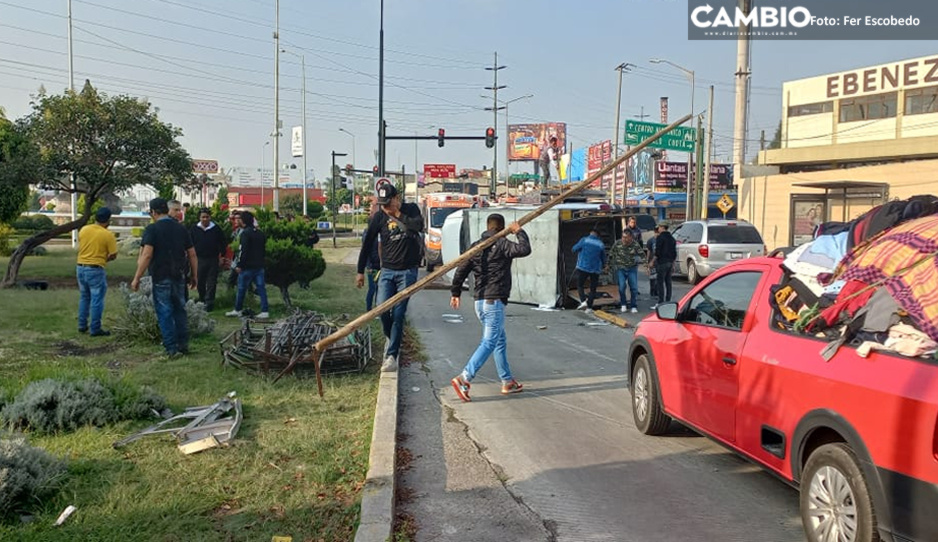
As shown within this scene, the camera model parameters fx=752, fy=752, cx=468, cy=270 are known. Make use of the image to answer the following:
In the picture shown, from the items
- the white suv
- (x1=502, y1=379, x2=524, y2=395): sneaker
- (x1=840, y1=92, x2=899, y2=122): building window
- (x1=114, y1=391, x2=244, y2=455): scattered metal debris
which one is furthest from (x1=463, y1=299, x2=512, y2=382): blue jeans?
(x1=840, y1=92, x2=899, y2=122): building window

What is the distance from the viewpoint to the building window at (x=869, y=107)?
38.9 metres

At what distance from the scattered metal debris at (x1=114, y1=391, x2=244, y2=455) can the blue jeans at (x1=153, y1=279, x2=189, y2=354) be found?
2.58 metres

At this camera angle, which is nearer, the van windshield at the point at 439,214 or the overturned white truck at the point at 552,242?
the overturned white truck at the point at 552,242

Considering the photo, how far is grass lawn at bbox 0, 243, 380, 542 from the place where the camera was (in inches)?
162

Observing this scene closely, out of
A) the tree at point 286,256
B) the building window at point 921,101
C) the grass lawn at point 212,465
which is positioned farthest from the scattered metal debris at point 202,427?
the building window at point 921,101

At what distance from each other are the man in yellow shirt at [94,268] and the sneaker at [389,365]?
4521mm

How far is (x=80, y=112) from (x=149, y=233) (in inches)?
318

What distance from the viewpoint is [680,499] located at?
→ 4840mm

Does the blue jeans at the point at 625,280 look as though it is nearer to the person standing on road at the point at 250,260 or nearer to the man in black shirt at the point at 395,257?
the person standing on road at the point at 250,260

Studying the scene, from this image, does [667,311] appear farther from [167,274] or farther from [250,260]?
[250,260]

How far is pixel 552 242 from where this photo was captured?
14.6m

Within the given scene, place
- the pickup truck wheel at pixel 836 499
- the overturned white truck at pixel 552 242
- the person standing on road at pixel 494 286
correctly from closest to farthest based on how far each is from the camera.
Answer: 1. the pickup truck wheel at pixel 836 499
2. the person standing on road at pixel 494 286
3. the overturned white truck at pixel 552 242

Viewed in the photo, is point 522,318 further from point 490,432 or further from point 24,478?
point 24,478

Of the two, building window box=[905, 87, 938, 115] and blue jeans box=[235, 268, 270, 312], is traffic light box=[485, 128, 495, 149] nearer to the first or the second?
blue jeans box=[235, 268, 270, 312]
